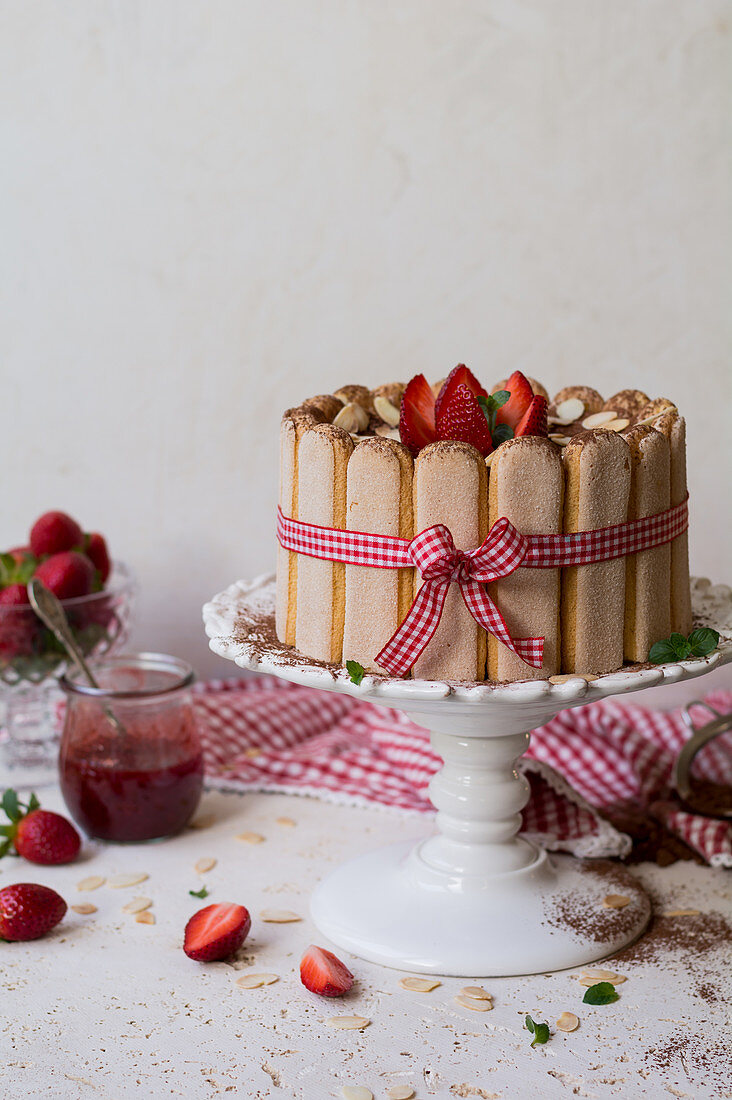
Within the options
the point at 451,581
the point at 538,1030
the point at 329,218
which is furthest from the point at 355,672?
the point at 329,218

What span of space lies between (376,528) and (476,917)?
390 mm

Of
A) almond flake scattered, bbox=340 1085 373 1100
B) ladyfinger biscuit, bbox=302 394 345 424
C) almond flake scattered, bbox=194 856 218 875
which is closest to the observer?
almond flake scattered, bbox=340 1085 373 1100

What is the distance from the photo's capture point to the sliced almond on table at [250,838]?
1.33 metres

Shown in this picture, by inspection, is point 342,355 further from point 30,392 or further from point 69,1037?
point 69,1037

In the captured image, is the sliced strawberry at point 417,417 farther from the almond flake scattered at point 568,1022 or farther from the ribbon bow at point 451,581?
the almond flake scattered at point 568,1022

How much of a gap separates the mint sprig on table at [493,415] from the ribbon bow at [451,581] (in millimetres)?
136

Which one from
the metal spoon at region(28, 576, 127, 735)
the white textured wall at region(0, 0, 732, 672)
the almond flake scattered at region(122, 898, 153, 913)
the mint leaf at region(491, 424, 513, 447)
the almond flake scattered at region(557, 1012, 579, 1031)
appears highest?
the white textured wall at region(0, 0, 732, 672)

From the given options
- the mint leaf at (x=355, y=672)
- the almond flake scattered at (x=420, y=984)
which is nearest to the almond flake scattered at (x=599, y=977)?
the almond flake scattered at (x=420, y=984)

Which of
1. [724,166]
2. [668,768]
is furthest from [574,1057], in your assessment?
[724,166]

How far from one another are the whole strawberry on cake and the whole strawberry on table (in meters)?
0.50

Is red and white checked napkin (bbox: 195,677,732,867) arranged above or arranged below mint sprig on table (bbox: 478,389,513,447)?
below

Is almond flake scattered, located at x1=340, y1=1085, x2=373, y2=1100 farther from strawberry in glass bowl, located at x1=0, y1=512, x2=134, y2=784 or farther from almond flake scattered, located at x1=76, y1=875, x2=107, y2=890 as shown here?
strawberry in glass bowl, located at x1=0, y1=512, x2=134, y2=784

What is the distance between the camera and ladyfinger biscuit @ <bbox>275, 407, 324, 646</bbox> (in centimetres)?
104

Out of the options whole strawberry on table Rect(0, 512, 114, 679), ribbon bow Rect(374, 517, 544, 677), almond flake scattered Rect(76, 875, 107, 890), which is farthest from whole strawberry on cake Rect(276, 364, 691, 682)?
whole strawberry on table Rect(0, 512, 114, 679)
